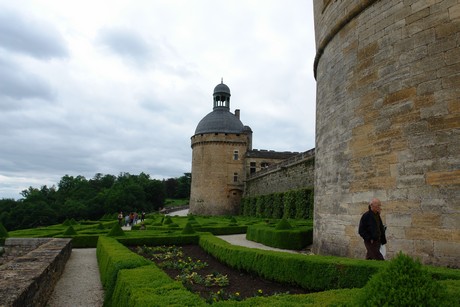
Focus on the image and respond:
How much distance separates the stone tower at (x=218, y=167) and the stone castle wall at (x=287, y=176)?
3.45 metres

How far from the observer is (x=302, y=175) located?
22.3 meters

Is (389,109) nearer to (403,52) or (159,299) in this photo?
(403,52)

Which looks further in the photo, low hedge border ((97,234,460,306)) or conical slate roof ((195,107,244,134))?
conical slate roof ((195,107,244,134))

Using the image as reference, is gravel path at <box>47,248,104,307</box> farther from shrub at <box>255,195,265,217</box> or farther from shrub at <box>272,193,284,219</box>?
shrub at <box>255,195,265,217</box>

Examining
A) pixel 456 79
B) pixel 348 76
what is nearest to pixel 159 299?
pixel 456 79

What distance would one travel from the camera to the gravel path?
634cm

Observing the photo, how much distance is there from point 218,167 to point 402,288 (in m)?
36.9

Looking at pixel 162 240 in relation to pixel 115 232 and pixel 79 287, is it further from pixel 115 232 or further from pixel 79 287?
pixel 79 287

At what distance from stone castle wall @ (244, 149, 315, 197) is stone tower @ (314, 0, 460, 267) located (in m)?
13.3

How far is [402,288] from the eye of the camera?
2.16 m

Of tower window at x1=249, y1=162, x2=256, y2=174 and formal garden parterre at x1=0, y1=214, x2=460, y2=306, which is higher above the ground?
tower window at x1=249, y1=162, x2=256, y2=174

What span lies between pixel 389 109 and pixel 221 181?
33.1m

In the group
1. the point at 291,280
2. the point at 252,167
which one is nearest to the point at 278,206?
the point at 252,167

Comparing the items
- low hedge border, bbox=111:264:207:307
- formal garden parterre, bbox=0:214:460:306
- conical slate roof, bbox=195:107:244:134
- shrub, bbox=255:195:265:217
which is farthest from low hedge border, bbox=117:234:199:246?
conical slate roof, bbox=195:107:244:134
